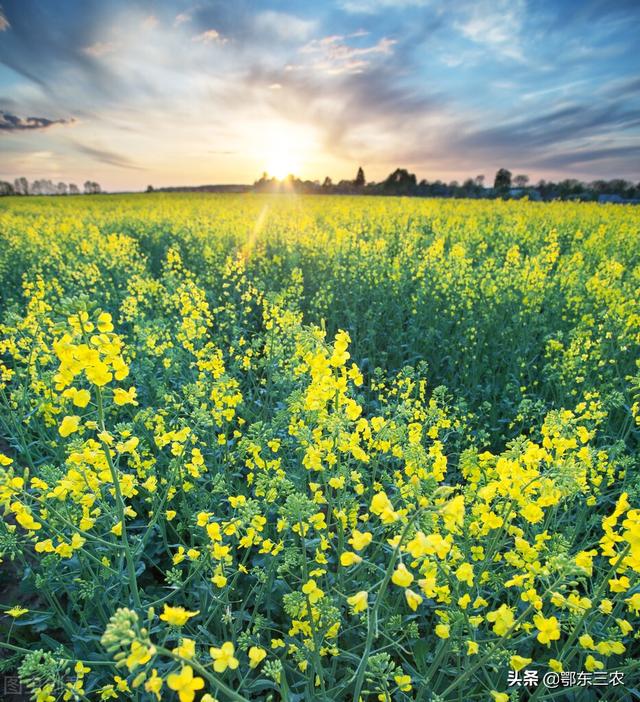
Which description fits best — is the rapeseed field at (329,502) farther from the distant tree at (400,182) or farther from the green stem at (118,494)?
the distant tree at (400,182)

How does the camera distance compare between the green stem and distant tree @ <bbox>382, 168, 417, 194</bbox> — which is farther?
distant tree @ <bbox>382, 168, 417, 194</bbox>

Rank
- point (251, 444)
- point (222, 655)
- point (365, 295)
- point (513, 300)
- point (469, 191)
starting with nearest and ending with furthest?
1. point (222, 655)
2. point (251, 444)
3. point (513, 300)
4. point (365, 295)
5. point (469, 191)

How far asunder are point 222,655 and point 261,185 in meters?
62.6

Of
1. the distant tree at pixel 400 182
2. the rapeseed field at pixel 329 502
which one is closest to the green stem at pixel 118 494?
the rapeseed field at pixel 329 502

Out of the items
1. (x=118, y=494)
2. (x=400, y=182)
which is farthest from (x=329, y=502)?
(x=400, y=182)

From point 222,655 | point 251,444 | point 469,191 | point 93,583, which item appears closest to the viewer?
point 222,655

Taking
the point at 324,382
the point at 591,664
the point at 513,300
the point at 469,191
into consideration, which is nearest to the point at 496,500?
the point at 591,664

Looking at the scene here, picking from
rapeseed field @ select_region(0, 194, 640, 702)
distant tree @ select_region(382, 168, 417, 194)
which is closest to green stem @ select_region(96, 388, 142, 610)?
rapeseed field @ select_region(0, 194, 640, 702)

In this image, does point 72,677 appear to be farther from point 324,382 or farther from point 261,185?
point 261,185

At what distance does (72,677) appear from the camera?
255 centimetres

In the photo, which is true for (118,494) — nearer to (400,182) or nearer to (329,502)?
(329,502)

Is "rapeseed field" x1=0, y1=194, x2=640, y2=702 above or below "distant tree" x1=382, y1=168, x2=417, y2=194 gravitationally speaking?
below

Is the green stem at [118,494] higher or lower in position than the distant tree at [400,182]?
lower

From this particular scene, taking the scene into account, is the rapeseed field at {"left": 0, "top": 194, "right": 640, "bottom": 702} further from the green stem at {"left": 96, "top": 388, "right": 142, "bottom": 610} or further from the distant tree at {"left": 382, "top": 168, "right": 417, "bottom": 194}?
the distant tree at {"left": 382, "top": 168, "right": 417, "bottom": 194}
